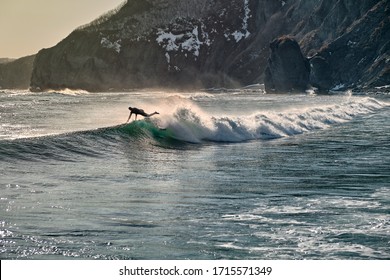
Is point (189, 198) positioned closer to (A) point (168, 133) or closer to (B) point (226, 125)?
(A) point (168, 133)

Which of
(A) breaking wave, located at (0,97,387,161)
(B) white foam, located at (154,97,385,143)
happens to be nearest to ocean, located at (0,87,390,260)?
(A) breaking wave, located at (0,97,387,161)

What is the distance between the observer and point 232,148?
39.1m

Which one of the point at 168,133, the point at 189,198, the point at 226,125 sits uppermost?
the point at 226,125

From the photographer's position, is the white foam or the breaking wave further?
the white foam

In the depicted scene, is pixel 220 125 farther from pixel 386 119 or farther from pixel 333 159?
pixel 386 119

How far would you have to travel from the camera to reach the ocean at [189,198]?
16.5 m

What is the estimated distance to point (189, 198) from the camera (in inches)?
872

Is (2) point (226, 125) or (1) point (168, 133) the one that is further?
(2) point (226, 125)

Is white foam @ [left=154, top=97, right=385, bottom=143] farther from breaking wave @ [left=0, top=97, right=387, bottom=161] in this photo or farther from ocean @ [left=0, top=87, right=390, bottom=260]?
ocean @ [left=0, top=87, right=390, bottom=260]

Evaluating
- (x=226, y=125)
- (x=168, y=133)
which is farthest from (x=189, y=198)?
(x=226, y=125)

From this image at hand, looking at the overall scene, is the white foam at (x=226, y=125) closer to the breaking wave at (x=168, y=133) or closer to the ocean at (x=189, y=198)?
the breaking wave at (x=168, y=133)

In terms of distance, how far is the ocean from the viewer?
16453 millimetres

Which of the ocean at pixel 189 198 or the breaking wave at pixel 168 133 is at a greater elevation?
the breaking wave at pixel 168 133

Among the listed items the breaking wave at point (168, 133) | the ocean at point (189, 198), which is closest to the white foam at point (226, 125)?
the breaking wave at point (168, 133)
